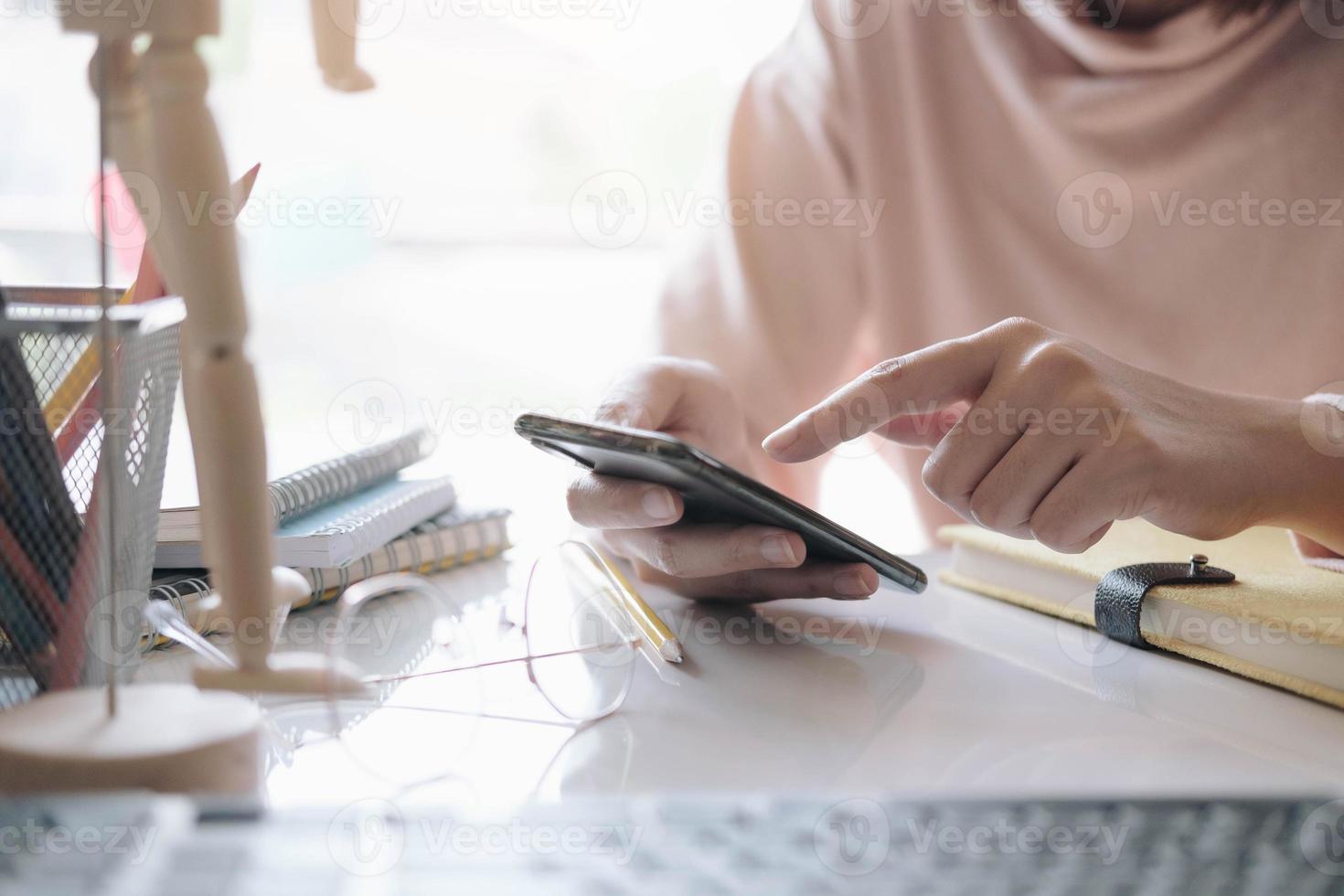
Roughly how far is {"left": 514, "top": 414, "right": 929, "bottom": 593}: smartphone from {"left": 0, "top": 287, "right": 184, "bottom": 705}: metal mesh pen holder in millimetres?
158

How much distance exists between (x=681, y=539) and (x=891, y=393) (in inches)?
5.7

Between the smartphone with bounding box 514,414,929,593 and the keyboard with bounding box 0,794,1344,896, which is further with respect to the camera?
the smartphone with bounding box 514,414,929,593

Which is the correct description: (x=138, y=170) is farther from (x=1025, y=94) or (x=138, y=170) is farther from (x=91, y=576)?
(x=1025, y=94)

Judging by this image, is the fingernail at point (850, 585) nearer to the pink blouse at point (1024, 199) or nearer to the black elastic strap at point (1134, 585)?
the black elastic strap at point (1134, 585)

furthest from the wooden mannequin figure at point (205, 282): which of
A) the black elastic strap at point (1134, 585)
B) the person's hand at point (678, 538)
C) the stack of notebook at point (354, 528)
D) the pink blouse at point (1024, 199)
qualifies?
the pink blouse at point (1024, 199)

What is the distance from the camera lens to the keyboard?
11.2 inches

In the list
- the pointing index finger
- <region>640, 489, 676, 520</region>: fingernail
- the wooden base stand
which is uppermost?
the pointing index finger

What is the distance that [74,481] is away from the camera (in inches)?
15.7

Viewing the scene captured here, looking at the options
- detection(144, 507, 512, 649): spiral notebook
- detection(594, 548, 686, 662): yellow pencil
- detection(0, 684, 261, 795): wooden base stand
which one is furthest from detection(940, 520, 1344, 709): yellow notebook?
detection(0, 684, 261, 795): wooden base stand

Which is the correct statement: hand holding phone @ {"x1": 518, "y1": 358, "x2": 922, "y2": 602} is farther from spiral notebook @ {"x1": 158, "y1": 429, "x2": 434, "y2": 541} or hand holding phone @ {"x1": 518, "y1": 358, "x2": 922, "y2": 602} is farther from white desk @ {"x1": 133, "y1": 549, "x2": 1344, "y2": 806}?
spiral notebook @ {"x1": 158, "y1": 429, "x2": 434, "y2": 541}

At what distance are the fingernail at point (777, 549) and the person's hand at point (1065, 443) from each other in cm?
6

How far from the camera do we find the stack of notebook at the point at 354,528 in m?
0.54

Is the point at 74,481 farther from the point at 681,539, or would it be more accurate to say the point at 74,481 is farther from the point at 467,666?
the point at 681,539

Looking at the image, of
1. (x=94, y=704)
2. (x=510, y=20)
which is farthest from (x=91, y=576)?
(x=510, y=20)
